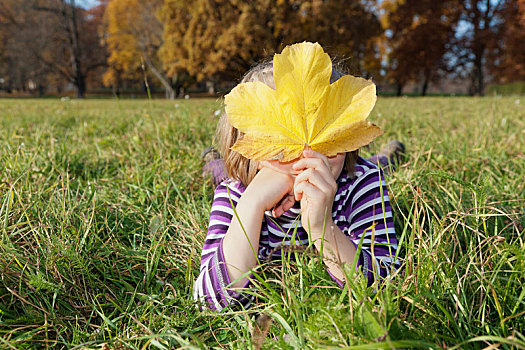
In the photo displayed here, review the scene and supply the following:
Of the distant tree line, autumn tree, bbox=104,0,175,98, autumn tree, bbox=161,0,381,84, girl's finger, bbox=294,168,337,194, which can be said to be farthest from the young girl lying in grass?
autumn tree, bbox=104,0,175,98

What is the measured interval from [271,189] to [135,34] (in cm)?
2822

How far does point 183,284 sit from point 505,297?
1.08 metres

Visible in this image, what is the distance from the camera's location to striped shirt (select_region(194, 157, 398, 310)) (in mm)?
1267

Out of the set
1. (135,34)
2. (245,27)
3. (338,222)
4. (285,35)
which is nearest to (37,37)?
(135,34)

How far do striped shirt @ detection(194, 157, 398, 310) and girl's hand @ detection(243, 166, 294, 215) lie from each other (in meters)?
0.14

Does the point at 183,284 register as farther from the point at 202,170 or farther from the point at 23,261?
the point at 202,170

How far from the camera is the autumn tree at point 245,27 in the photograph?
1773cm

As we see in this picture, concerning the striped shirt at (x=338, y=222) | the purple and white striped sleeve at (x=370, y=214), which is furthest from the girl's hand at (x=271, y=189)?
the purple and white striped sleeve at (x=370, y=214)

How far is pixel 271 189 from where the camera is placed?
1244mm

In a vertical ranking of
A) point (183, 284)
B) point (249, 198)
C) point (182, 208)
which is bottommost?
point (183, 284)

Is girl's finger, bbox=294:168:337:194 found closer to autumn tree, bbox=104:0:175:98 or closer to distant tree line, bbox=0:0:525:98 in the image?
distant tree line, bbox=0:0:525:98

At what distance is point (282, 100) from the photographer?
0.98 meters

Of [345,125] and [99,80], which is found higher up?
[99,80]

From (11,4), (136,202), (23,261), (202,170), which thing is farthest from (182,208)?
(11,4)
